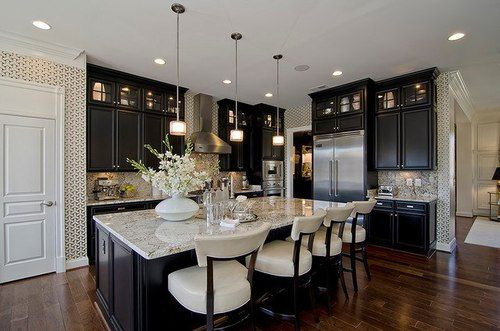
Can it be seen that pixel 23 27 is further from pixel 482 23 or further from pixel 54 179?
pixel 482 23

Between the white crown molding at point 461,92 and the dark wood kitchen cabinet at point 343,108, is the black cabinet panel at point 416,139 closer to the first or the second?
the dark wood kitchen cabinet at point 343,108

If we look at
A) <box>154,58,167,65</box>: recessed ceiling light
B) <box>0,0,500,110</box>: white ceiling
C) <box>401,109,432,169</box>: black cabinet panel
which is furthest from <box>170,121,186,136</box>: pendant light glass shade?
<box>401,109,432,169</box>: black cabinet panel

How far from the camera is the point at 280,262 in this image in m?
2.04

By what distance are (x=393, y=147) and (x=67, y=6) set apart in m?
5.05

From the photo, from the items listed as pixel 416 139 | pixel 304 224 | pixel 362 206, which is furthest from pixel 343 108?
pixel 304 224

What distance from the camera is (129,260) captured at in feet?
5.88

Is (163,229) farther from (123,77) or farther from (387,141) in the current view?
(387,141)

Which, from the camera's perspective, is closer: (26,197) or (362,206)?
(362,206)

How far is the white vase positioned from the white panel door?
2.21 metres

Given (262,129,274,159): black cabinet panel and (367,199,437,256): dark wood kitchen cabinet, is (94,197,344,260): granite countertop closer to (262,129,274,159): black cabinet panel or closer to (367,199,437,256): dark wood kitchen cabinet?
(367,199,437,256): dark wood kitchen cabinet

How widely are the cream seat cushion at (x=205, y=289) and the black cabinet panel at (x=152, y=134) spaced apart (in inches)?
127

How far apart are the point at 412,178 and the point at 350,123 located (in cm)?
151

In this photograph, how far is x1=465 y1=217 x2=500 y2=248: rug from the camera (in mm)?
4820

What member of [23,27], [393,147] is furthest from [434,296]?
[23,27]
